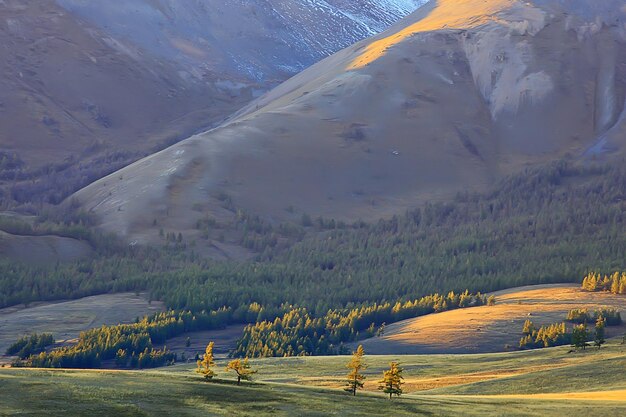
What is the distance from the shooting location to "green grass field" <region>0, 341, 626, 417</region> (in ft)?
172

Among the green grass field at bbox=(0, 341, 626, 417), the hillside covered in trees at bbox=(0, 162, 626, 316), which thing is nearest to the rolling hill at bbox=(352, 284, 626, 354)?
the hillside covered in trees at bbox=(0, 162, 626, 316)

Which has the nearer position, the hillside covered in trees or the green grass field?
the green grass field

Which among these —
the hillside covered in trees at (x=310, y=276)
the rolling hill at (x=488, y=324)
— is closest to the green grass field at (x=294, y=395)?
the rolling hill at (x=488, y=324)

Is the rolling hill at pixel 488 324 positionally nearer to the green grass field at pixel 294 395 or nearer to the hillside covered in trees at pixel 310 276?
the hillside covered in trees at pixel 310 276

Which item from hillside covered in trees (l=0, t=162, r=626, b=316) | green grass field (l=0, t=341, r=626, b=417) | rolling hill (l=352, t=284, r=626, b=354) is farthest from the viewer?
hillside covered in trees (l=0, t=162, r=626, b=316)

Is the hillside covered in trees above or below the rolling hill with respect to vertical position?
above

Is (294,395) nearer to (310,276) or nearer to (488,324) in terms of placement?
(488,324)

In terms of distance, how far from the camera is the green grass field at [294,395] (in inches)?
2068

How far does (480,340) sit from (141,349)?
39719mm

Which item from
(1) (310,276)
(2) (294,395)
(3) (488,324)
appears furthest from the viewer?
(1) (310,276)

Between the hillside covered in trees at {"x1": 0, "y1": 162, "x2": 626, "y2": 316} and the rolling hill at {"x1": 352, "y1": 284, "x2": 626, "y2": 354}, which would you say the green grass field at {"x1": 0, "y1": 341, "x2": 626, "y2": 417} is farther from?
the hillside covered in trees at {"x1": 0, "y1": 162, "x2": 626, "y2": 316}

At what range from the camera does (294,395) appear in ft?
198

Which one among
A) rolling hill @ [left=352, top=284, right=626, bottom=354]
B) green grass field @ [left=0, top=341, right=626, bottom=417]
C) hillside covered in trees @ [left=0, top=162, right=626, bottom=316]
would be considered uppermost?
hillside covered in trees @ [left=0, top=162, right=626, bottom=316]

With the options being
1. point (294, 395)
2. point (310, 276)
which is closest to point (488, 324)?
point (310, 276)
